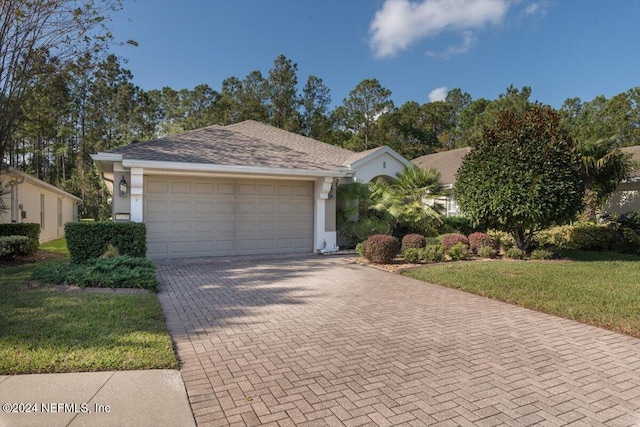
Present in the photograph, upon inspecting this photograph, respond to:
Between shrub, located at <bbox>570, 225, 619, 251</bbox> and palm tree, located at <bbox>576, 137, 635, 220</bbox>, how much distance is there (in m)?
0.97

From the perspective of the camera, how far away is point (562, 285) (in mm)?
7625

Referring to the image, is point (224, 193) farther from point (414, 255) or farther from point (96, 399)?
point (96, 399)

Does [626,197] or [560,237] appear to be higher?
[626,197]

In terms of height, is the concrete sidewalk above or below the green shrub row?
below

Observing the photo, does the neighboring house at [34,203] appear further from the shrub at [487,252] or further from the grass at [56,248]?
the shrub at [487,252]

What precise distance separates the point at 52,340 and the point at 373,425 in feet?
12.1

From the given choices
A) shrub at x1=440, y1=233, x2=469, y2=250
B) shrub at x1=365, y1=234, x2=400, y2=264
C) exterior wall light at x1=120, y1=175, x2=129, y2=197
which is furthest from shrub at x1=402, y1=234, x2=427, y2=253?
exterior wall light at x1=120, y1=175, x2=129, y2=197

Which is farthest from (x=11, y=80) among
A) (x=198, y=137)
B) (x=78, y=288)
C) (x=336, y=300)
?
(x=336, y=300)

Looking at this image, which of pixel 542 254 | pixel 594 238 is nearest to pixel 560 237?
pixel 594 238

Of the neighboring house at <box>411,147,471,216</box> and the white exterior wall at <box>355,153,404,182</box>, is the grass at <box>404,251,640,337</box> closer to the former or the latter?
the white exterior wall at <box>355,153,404,182</box>

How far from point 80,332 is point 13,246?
7936mm

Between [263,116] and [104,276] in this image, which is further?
[263,116]

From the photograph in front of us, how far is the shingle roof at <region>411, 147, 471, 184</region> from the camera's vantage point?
66.4ft

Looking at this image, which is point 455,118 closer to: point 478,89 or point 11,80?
point 478,89
